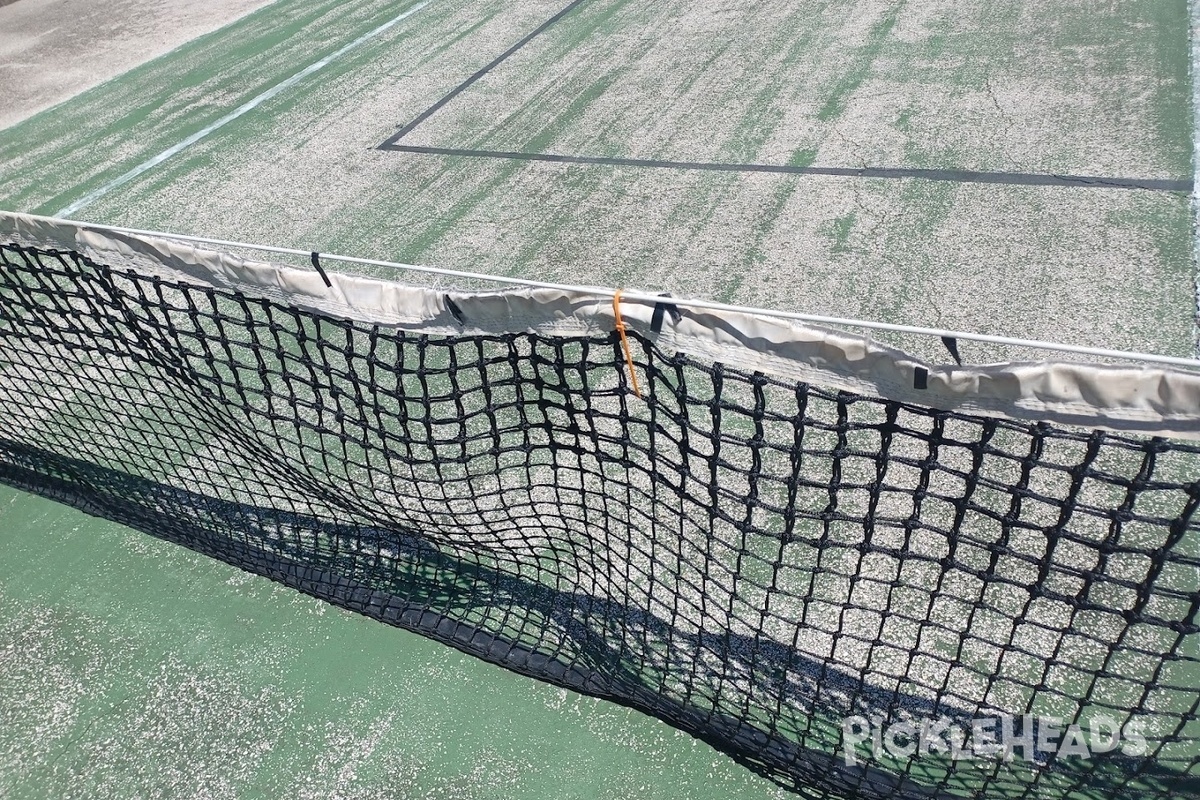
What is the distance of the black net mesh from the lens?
2.21 m

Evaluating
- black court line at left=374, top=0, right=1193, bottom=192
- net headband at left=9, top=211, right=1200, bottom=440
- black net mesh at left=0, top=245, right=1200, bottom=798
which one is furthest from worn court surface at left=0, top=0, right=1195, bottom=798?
net headband at left=9, top=211, right=1200, bottom=440

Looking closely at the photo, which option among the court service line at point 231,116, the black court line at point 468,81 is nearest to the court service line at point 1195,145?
the black court line at point 468,81

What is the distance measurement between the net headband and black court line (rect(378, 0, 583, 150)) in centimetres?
432

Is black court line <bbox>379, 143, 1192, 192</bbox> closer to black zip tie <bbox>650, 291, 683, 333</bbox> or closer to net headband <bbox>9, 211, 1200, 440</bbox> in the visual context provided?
net headband <bbox>9, 211, 1200, 440</bbox>

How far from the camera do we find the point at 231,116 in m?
7.44

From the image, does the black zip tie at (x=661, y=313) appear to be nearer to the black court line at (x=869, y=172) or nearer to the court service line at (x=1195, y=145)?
the court service line at (x=1195, y=145)

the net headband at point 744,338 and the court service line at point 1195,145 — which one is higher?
the net headband at point 744,338

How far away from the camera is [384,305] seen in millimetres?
2307

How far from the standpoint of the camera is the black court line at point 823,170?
15.6ft

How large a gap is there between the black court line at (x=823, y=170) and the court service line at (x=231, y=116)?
177 centimetres

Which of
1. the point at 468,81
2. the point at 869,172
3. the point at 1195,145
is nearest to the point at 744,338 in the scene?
the point at 869,172

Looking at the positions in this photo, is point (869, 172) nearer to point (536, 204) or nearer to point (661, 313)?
point (536, 204)

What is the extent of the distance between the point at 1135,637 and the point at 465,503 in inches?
95.5

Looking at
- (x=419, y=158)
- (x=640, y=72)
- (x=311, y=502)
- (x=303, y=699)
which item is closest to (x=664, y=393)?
(x=311, y=502)
